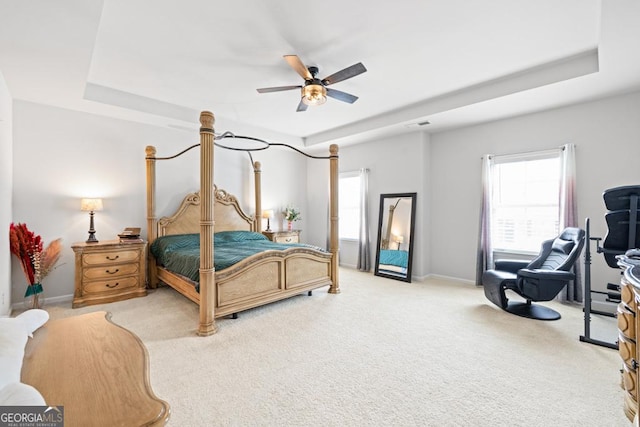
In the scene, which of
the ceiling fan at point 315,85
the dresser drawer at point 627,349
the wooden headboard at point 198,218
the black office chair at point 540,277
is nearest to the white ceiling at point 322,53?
the ceiling fan at point 315,85

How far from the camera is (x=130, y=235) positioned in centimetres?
414

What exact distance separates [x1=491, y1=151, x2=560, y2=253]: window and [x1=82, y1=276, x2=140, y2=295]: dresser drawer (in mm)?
5625

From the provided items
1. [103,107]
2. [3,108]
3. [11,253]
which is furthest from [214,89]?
[11,253]

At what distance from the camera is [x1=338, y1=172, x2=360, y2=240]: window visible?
6301 millimetres

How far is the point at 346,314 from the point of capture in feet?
11.2

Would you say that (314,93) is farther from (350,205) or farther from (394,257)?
(350,205)

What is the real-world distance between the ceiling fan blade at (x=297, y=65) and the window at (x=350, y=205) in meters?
3.44

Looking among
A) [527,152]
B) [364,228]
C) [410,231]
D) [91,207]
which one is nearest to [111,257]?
[91,207]

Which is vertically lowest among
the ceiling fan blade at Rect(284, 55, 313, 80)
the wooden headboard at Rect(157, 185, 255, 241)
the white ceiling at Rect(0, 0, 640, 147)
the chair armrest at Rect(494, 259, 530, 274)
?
the chair armrest at Rect(494, 259, 530, 274)

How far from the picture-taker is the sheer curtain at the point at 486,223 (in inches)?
178

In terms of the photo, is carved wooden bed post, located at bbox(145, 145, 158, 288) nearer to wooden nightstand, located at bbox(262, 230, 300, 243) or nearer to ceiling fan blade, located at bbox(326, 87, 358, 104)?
wooden nightstand, located at bbox(262, 230, 300, 243)

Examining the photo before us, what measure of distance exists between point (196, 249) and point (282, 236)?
2207 mm

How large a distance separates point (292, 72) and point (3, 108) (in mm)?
3164

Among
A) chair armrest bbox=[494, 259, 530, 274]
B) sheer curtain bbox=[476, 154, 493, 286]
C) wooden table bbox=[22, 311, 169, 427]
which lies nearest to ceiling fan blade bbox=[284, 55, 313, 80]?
wooden table bbox=[22, 311, 169, 427]
